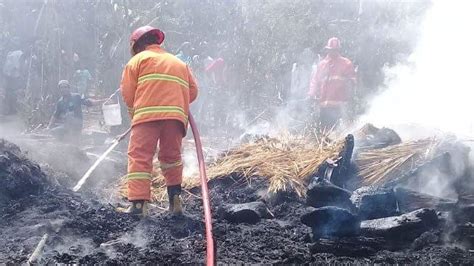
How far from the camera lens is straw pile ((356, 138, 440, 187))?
5.21m

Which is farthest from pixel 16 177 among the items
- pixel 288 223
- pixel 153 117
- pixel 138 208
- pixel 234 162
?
pixel 288 223

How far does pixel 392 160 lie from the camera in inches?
→ 213

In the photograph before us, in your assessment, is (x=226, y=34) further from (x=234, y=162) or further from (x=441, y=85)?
(x=234, y=162)

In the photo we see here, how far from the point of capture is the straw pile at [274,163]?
5.60 m

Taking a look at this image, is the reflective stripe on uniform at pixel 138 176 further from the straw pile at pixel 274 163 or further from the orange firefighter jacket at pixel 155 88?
the straw pile at pixel 274 163

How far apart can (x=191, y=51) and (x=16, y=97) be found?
5.43 meters

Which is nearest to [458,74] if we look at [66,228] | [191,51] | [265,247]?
[265,247]

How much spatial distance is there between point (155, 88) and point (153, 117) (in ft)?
0.95

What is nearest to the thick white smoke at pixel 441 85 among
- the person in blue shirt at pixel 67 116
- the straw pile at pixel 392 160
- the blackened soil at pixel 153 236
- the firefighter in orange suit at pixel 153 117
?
the straw pile at pixel 392 160

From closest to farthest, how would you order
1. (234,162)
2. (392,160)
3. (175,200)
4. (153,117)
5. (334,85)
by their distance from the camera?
(153,117) → (175,200) → (392,160) → (234,162) → (334,85)

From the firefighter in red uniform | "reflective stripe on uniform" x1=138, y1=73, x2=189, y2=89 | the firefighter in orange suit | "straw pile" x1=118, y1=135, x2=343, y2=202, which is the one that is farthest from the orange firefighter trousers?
the firefighter in red uniform

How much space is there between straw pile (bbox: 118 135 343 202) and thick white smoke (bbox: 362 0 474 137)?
131 cm

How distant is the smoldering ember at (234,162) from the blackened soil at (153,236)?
0.06 feet

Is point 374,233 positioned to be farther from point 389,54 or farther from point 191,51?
point 191,51
